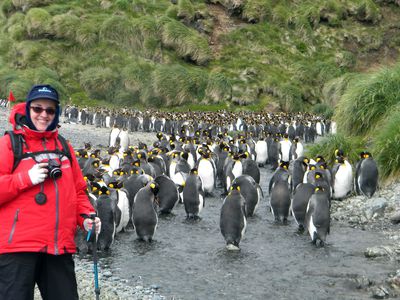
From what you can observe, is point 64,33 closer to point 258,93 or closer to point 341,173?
point 258,93

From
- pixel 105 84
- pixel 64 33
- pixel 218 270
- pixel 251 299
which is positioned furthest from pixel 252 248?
pixel 64 33

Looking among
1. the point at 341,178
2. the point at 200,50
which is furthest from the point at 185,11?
the point at 341,178

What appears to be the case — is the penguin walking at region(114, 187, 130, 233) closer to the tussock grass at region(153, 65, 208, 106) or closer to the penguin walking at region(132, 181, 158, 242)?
the penguin walking at region(132, 181, 158, 242)

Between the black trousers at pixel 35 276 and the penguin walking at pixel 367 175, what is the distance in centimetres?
710

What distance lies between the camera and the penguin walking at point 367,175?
904 cm

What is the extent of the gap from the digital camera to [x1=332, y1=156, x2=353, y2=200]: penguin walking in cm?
750

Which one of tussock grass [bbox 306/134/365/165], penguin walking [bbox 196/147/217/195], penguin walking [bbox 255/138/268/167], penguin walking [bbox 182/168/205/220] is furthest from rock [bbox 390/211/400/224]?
penguin walking [bbox 255/138/268/167]

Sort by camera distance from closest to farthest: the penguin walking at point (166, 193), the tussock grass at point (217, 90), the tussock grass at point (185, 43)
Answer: the penguin walking at point (166, 193) < the tussock grass at point (217, 90) < the tussock grass at point (185, 43)

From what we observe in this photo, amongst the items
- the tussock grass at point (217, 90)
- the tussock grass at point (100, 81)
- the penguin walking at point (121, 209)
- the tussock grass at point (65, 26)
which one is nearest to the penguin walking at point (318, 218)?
the penguin walking at point (121, 209)

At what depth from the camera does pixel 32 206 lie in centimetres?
279

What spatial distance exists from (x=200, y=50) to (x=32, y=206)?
32992mm

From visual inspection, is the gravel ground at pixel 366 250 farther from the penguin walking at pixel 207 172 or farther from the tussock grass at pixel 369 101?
the penguin walking at pixel 207 172

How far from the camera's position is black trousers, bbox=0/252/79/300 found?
9.09 ft

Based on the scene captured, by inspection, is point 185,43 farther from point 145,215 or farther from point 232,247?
point 232,247
